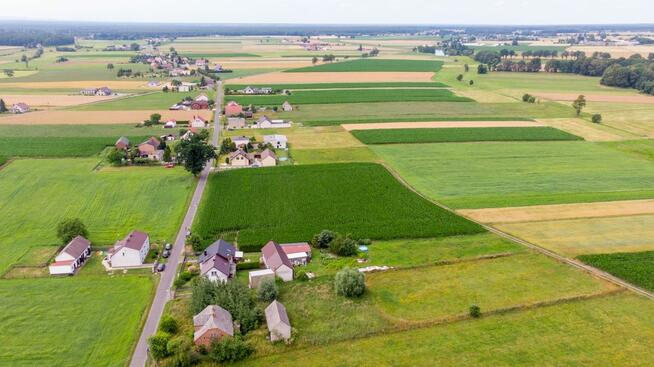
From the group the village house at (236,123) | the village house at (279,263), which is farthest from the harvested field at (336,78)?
the village house at (279,263)

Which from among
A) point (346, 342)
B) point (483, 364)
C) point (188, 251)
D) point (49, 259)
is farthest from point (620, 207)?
point (49, 259)

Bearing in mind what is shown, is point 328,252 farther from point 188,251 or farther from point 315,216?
point 188,251

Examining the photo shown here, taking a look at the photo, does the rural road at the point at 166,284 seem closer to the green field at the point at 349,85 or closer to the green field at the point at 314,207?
the green field at the point at 314,207

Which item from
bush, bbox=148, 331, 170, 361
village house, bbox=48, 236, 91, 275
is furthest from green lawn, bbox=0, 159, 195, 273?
bush, bbox=148, 331, 170, 361

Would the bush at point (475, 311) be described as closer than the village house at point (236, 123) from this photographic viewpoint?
Yes

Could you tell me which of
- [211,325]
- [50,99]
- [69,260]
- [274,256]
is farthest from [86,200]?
[50,99]

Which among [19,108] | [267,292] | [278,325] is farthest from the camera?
[19,108]

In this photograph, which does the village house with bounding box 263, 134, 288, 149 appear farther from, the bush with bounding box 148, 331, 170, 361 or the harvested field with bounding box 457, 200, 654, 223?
the bush with bounding box 148, 331, 170, 361

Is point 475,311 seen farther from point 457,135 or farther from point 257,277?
point 457,135
